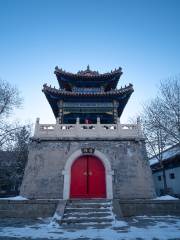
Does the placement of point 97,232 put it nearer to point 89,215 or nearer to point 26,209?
point 89,215

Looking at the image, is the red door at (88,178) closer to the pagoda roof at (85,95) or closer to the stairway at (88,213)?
the stairway at (88,213)

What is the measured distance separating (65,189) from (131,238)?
6054 mm

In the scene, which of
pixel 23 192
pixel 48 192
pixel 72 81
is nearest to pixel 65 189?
pixel 48 192

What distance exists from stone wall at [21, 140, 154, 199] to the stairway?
211 centimetres

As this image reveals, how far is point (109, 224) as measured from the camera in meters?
6.54

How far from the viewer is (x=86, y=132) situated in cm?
1162

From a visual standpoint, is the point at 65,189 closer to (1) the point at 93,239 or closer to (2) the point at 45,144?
(2) the point at 45,144

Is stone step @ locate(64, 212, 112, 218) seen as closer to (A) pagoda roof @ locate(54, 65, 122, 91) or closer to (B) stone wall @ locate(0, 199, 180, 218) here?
(B) stone wall @ locate(0, 199, 180, 218)

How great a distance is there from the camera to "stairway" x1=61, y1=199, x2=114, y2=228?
675 centimetres

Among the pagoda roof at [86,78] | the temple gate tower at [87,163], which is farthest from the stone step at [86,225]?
the pagoda roof at [86,78]

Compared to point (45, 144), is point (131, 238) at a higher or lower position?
lower

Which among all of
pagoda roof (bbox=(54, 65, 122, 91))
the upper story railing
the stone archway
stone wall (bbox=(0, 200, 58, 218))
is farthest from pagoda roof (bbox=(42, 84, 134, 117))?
stone wall (bbox=(0, 200, 58, 218))

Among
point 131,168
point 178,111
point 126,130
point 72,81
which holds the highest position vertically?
point 72,81

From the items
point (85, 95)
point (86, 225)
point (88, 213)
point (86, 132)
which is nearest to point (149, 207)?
point (88, 213)
